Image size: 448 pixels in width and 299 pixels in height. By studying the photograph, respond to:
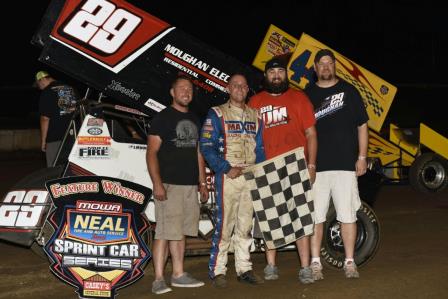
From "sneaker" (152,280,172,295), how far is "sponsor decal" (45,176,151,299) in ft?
0.53

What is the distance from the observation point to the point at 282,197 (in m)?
5.95

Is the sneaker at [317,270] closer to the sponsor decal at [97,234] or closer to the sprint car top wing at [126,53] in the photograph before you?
the sponsor decal at [97,234]

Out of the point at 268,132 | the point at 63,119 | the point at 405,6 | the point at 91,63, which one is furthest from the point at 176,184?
the point at 405,6

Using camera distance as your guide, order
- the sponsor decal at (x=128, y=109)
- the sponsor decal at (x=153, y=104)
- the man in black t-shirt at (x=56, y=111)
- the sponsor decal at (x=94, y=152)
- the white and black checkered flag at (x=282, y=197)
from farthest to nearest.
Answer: the man in black t-shirt at (x=56, y=111) → the sponsor decal at (x=153, y=104) → the sponsor decal at (x=128, y=109) → the sponsor decal at (x=94, y=152) → the white and black checkered flag at (x=282, y=197)

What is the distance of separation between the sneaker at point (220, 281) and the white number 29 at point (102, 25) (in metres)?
2.09

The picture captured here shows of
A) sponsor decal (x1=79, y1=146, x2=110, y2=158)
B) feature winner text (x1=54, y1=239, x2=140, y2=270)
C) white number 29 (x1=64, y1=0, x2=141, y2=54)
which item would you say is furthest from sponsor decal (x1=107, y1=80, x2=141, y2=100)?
feature winner text (x1=54, y1=239, x2=140, y2=270)

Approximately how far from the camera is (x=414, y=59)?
36750 millimetres

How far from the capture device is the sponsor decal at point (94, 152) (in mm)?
6293

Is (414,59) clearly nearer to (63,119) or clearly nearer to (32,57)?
(32,57)

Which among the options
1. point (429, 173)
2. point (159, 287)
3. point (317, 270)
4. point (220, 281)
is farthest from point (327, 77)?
point (429, 173)

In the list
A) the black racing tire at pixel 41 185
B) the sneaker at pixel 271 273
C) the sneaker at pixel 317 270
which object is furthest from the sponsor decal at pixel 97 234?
the sneaker at pixel 317 270

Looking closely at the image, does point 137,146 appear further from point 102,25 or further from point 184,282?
point 184,282

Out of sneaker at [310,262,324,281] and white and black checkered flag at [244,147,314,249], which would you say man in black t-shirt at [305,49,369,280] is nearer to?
sneaker at [310,262,324,281]

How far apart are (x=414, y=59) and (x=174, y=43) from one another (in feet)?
104
